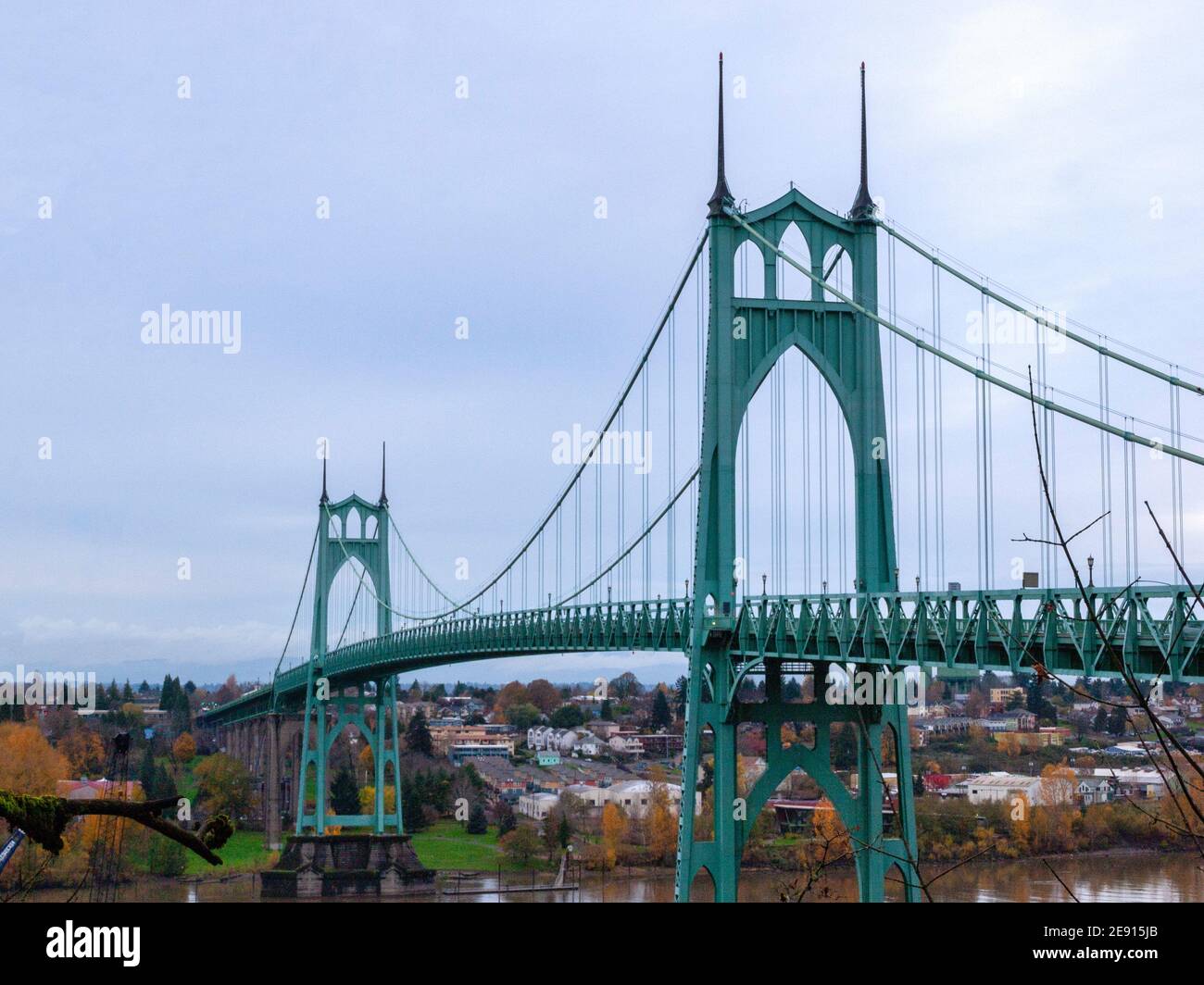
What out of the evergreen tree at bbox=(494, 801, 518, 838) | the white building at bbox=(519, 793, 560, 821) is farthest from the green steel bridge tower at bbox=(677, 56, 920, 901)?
the evergreen tree at bbox=(494, 801, 518, 838)

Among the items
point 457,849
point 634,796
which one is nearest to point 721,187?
point 634,796

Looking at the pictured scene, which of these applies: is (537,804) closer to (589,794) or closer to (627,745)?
(589,794)

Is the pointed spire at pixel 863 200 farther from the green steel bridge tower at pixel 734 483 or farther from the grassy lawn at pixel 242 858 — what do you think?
the grassy lawn at pixel 242 858

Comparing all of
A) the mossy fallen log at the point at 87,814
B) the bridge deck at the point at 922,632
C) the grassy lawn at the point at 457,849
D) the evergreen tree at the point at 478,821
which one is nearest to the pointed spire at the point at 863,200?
the bridge deck at the point at 922,632

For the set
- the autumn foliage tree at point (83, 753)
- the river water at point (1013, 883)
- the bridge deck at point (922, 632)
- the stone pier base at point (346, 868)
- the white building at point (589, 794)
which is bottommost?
the stone pier base at point (346, 868)

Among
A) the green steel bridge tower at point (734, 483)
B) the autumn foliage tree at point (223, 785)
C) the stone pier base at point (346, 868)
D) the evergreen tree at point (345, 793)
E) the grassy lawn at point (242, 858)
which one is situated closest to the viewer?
the green steel bridge tower at point (734, 483)

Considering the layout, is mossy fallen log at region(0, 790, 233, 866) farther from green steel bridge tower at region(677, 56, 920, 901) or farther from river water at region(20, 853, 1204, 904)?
river water at region(20, 853, 1204, 904)
